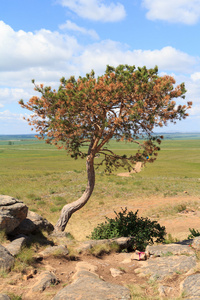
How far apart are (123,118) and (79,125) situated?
8.54ft

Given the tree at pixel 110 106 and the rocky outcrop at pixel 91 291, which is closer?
the rocky outcrop at pixel 91 291

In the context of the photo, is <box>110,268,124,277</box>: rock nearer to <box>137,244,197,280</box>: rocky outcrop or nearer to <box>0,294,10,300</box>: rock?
<box>137,244,197,280</box>: rocky outcrop

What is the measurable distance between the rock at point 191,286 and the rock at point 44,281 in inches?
178

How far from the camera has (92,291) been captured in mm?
8398

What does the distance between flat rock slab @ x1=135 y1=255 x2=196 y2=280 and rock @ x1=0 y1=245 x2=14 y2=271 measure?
17.1 feet

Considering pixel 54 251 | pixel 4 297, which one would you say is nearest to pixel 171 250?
pixel 54 251

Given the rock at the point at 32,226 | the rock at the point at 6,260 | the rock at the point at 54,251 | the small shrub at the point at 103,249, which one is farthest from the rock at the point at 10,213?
the small shrub at the point at 103,249

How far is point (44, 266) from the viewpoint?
38.3 feet

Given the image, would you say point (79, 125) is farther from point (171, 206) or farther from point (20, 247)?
point (171, 206)

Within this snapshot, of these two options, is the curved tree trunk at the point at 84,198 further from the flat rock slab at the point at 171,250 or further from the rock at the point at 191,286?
the rock at the point at 191,286

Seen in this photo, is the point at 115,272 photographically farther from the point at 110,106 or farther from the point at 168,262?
the point at 110,106

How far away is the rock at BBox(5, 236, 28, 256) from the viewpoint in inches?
464

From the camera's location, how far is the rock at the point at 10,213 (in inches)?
550

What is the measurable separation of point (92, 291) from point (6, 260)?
4.09 m
